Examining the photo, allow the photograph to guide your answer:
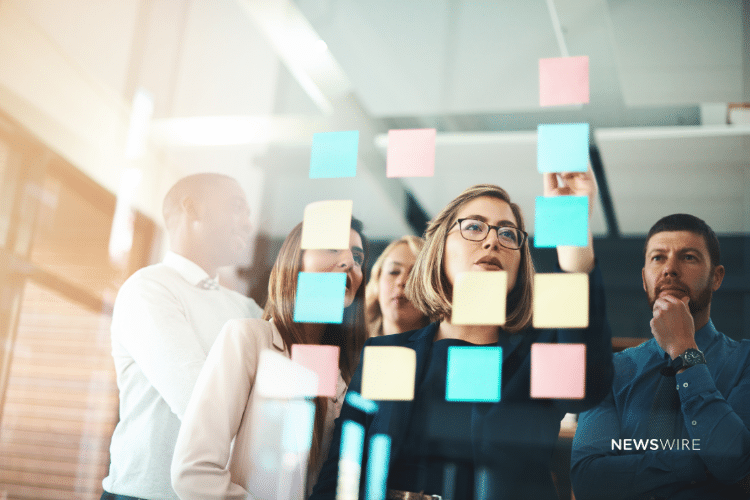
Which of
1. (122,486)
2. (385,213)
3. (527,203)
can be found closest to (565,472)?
(527,203)

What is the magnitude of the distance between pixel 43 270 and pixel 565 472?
1.49 m

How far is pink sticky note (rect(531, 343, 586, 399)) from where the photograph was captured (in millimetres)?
1288

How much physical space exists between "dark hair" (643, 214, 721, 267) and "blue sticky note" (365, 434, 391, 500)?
72 centimetres

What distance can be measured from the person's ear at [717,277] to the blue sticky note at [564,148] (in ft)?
1.15

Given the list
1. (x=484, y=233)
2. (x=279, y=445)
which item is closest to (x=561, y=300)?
(x=484, y=233)

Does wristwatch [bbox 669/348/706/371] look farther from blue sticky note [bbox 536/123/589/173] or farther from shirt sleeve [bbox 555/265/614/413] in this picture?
blue sticky note [bbox 536/123/589/173]

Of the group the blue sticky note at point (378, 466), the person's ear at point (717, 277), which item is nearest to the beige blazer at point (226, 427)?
the blue sticky note at point (378, 466)

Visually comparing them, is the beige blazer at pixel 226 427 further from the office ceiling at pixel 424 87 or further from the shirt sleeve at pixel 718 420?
the shirt sleeve at pixel 718 420

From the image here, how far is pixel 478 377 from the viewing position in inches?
53.4

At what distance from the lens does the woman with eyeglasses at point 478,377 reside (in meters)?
1.29

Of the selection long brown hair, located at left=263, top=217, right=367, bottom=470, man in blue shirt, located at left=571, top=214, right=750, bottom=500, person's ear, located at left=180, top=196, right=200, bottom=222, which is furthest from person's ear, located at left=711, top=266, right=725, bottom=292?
person's ear, located at left=180, top=196, right=200, bottom=222

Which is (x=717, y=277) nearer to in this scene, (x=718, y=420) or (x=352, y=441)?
(x=718, y=420)

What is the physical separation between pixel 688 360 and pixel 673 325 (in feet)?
0.25

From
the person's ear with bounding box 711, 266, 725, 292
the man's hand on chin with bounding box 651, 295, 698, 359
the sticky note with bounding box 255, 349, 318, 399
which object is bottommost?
the sticky note with bounding box 255, 349, 318, 399
